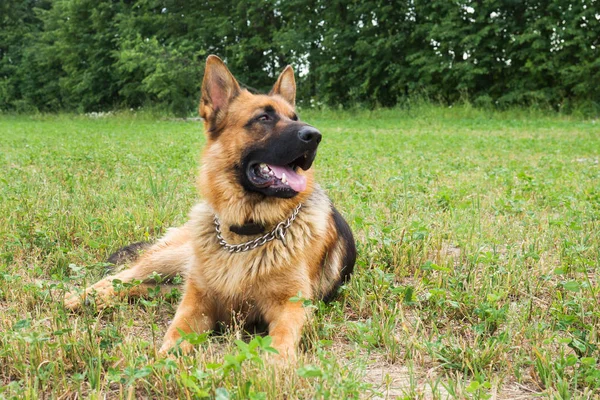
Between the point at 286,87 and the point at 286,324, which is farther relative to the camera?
the point at 286,87

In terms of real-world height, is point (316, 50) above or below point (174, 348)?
above

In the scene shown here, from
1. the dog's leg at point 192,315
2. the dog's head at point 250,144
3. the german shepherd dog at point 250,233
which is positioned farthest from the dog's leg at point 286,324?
the dog's head at point 250,144

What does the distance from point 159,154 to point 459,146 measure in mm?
6637

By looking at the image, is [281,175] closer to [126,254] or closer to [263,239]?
[263,239]

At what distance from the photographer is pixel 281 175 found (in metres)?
3.52

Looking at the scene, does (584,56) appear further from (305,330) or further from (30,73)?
(30,73)

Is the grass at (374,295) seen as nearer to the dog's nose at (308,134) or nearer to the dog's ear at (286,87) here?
the dog's nose at (308,134)

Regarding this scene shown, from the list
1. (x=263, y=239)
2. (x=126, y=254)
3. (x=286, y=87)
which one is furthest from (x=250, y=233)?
(x=286, y=87)

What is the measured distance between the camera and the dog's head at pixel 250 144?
11.5ft

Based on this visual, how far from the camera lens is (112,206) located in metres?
5.65

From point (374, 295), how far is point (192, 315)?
3.56ft

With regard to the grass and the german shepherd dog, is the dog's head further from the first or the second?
the grass

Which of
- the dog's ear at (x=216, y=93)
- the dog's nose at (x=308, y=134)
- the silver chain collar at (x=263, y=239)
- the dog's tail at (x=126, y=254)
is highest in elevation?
the dog's ear at (x=216, y=93)

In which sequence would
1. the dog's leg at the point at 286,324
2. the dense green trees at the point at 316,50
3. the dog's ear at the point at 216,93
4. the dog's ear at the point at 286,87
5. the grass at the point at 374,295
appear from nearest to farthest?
the grass at the point at 374,295 → the dog's leg at the point at 286,324 → the dog's ear at the point at 216,93 → the dog's ear at the point at 286,87 → the dense green trees at the point at 316,50
